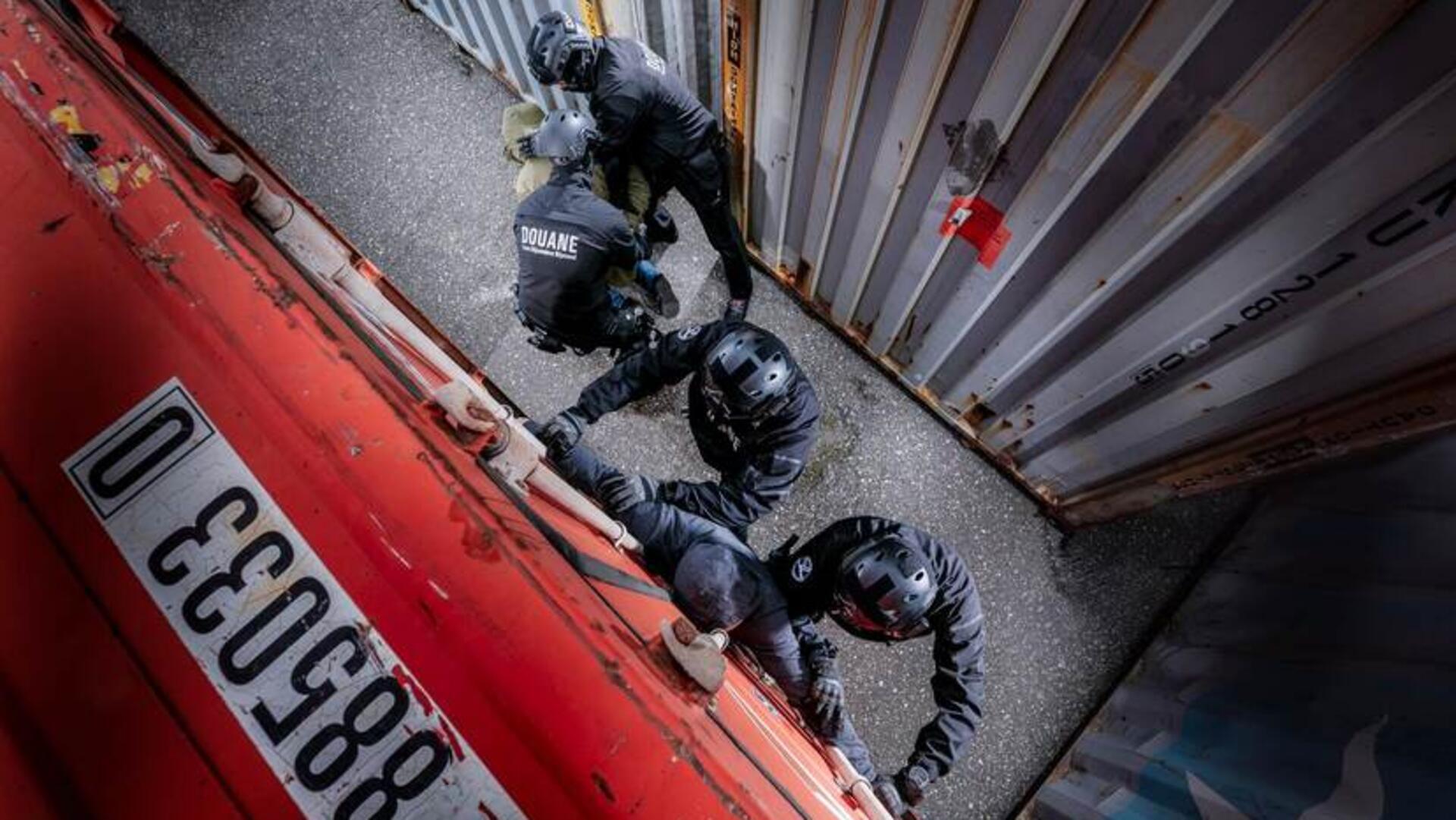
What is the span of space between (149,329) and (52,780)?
2.81 ft

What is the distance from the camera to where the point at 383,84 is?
5.20 m

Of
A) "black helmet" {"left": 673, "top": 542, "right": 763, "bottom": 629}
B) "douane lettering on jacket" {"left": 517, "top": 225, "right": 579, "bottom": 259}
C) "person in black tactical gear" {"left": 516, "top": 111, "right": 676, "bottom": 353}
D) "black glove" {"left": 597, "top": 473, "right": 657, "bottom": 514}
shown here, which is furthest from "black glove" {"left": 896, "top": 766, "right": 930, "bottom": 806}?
"douane lettering on jacket" {"left": 517, "top": 225, "right": 579, "bottom": 259}

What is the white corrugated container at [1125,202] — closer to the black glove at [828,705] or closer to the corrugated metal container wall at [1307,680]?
the corrugated metal container wall at [1307,680]

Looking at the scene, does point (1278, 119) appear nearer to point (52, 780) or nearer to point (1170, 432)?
point (1170, 432)

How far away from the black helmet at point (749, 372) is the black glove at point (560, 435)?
76cm

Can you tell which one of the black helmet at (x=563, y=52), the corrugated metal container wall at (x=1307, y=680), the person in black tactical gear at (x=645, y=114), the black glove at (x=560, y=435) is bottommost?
the corrugated metal container wall at (x=1307, y=680)

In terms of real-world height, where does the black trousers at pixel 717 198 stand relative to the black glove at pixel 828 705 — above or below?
above

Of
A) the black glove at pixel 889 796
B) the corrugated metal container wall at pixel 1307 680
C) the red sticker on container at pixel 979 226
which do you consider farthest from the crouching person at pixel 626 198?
the corrugated metal container wall at pixel 1307 680

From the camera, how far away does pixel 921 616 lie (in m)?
3.00

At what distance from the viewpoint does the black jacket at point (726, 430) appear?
3471mm

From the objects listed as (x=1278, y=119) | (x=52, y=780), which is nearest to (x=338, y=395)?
(x=52, y=780)

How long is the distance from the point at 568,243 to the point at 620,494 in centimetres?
126

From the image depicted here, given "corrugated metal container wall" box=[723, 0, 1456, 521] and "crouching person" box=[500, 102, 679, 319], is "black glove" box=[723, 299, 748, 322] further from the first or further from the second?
"corrugated metal container wall" box=[723, 0, 1456, 521]

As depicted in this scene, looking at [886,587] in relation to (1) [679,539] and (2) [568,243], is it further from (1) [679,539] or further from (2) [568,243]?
(2) [568,243]
